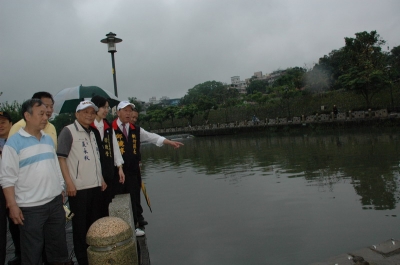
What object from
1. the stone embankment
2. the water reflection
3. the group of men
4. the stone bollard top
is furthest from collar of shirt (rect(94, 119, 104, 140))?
the stone embankment

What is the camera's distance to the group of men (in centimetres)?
256

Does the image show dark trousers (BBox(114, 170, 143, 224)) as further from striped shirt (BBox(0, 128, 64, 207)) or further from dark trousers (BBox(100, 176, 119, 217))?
striped shirt (BBox(0, 128, 64, 207))

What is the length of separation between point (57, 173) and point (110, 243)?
731 mm

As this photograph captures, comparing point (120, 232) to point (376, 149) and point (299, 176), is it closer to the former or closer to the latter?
point (299, 176)

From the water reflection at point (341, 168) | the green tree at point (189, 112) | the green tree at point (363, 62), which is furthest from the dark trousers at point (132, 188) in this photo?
the green tree at point (189, 112)

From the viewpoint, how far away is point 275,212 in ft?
17.2

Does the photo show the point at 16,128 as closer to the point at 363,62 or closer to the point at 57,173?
the point at 57,173

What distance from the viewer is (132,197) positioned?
4.07 meters

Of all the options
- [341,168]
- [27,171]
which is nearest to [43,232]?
[27,171]

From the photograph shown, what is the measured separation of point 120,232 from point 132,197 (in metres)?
1.54

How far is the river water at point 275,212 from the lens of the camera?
395 cm

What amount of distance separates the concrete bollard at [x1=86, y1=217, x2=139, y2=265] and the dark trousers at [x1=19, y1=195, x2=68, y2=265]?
1.24 ft

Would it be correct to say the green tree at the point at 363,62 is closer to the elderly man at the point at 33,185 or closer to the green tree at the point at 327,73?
the green tree at the point at 327,73

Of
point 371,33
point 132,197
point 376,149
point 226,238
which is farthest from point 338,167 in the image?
point 371,33
